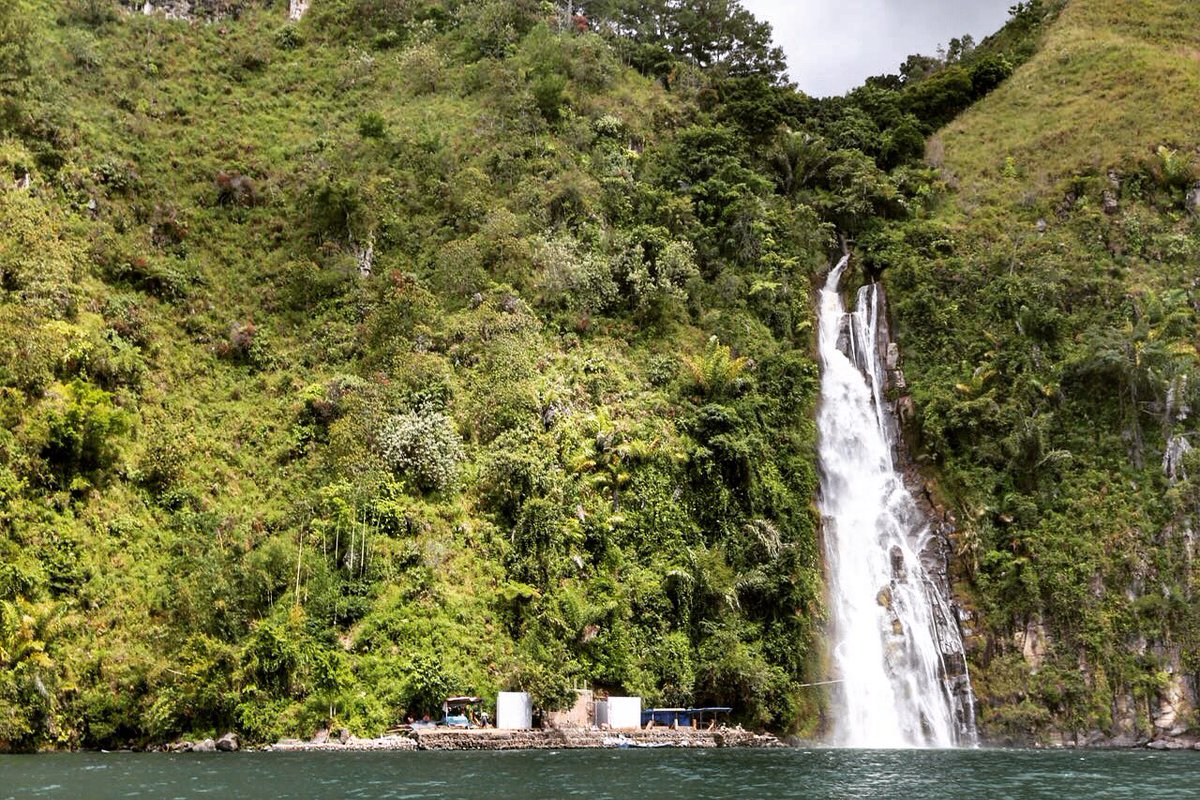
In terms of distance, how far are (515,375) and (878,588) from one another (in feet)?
56.1

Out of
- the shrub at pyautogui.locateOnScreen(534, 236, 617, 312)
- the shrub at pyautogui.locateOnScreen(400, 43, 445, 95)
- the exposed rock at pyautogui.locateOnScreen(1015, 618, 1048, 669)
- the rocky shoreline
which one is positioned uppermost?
the shrub at pyautogui.locateOnScreen(400, 43, 445, 95)

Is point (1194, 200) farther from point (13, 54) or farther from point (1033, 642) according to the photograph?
point (13, 54)

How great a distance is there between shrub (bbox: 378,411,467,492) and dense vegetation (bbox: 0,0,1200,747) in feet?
0.41

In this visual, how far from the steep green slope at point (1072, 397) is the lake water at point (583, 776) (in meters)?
7.39

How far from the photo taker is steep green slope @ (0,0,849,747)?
3028 centimetres

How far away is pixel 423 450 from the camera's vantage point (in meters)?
35.5

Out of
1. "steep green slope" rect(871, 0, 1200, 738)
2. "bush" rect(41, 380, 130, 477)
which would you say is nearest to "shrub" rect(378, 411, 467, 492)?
"bush" rect(41, 380, 130, 477)

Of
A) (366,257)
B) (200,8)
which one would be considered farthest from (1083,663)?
(200,8)

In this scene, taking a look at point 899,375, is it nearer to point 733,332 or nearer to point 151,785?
point 733,332

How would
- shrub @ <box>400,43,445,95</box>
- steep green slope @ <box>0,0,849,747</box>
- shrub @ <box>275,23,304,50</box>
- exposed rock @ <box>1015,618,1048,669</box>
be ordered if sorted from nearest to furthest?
steep green slope @ <box>0,0,849,747</box>
exposed rock @ <box>1015,618,1048,669</box>
shrub @ <box>400,43,445,95</box>
shrub @ <box>275,23,304,50</box>

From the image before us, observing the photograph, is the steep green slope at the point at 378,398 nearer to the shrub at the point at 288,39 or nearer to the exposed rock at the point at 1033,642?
the shrub at the point at 288,39

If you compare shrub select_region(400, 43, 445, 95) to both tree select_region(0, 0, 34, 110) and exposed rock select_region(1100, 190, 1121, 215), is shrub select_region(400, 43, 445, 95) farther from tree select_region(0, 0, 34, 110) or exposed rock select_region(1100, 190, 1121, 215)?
exposed rock select_region(1100, 190, 1121, 215)

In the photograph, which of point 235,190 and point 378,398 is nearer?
point 378,398

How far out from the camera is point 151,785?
2038cm
